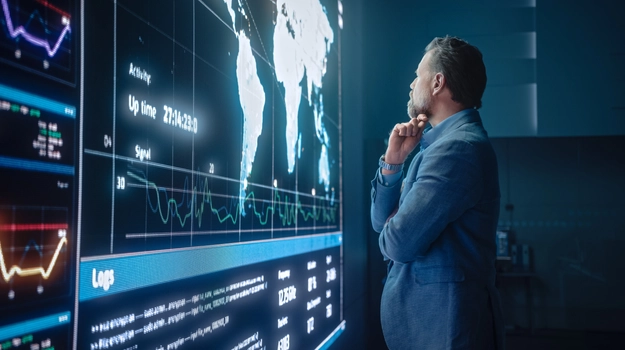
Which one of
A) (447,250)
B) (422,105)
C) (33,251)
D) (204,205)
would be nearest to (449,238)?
(447,250)

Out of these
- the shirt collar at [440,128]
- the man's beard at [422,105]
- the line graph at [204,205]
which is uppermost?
the man's beard at [422,105]

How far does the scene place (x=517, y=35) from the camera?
4875 mm

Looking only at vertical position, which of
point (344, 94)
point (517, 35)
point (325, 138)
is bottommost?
point (325, 138)

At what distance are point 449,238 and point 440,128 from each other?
1.03 ft

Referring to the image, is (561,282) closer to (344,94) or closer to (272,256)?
(344,94)

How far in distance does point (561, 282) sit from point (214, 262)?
3930 millimetres

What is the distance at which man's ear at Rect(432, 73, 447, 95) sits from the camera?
1.60 m

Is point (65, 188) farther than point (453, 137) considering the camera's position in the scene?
No

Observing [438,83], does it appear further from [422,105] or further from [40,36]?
[40,36]

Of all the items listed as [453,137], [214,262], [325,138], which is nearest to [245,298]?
[214,262]

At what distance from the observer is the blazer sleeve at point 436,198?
138 cm

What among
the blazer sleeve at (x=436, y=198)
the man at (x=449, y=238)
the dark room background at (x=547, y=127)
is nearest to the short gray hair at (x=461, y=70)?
the man at (x=449, y=238)

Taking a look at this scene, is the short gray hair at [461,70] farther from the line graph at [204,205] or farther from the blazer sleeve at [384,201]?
the line graph at [204,205]

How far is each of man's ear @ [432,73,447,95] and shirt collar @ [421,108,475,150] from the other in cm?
8
